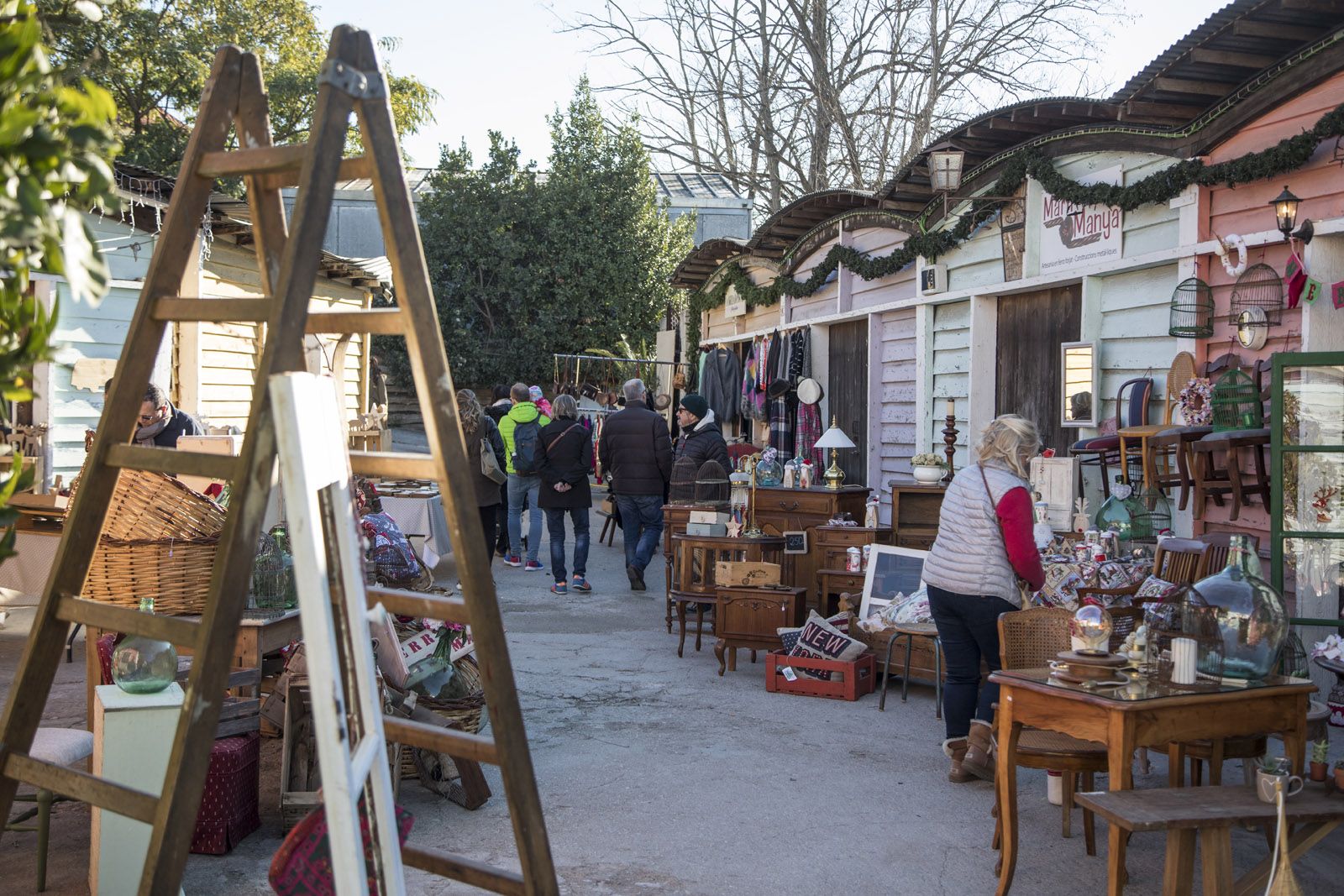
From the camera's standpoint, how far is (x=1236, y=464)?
7.19 meters

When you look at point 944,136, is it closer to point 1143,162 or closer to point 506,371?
point 1143,162

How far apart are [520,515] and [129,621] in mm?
10543

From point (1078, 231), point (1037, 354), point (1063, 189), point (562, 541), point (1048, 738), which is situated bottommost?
point (1048, 738)

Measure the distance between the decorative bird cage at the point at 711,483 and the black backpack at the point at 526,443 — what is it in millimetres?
1902

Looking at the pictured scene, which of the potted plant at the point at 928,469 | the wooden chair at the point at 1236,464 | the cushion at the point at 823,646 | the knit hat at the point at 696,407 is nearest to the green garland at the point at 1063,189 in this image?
the wooden chair at the point at 1236,464

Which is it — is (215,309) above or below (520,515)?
above

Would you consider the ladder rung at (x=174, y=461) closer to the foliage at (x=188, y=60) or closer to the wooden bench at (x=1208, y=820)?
the wooden bench at (x=1208, y=820)

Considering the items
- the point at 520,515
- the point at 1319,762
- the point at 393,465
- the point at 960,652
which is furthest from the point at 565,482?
the point at 393,465

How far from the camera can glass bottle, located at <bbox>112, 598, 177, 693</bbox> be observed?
4496mm

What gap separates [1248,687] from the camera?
4.38 meters

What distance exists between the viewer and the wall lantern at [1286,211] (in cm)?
717

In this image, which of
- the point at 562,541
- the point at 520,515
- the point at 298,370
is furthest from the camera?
the point at 520,515

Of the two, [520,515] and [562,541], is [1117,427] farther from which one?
[520,515]

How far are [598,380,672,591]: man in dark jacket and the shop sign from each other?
3.71 metres
